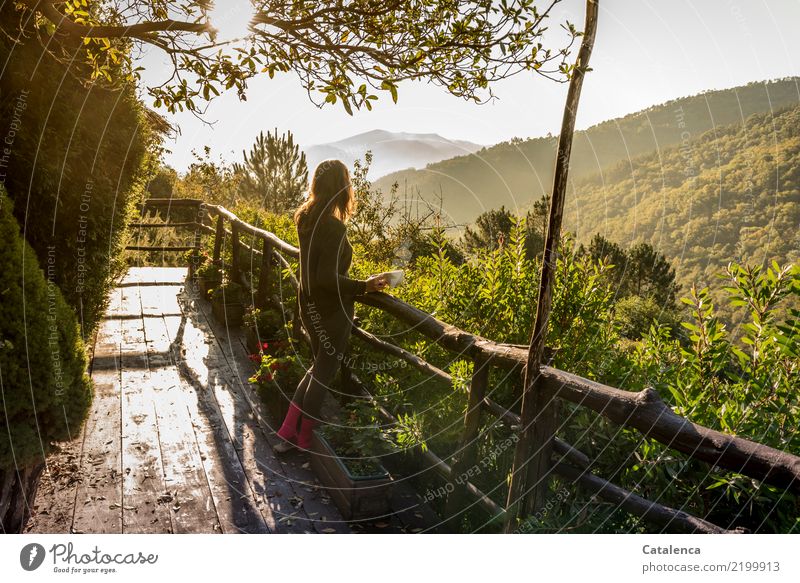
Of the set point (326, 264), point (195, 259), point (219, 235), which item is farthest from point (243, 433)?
point (195, 259)

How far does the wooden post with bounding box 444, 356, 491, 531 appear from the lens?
2.45m

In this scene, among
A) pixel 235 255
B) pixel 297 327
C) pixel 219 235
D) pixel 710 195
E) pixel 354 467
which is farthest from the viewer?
pixel 710 195

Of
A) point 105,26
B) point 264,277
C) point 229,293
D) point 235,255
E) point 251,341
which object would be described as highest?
point 105,26

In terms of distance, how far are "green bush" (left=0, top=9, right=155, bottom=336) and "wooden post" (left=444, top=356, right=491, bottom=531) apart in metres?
2.12

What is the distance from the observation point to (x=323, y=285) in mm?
2975

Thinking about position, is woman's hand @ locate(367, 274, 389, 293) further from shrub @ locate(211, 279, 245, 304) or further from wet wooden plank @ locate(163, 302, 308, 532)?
shrub @ locate(211, 279, 245, 304)

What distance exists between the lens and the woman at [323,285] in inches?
116

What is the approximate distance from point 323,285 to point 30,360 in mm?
1374

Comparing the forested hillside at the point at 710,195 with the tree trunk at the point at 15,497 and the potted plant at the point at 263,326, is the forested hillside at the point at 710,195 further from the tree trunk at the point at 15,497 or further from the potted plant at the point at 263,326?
the tree trunk at the point at 15,497

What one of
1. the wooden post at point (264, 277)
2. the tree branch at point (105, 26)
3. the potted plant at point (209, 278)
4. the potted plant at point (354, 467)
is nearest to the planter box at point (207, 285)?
the potted plant at point (209, 278)

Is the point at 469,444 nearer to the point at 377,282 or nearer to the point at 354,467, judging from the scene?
the point at 354,467

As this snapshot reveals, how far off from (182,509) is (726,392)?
2493 millimetres
